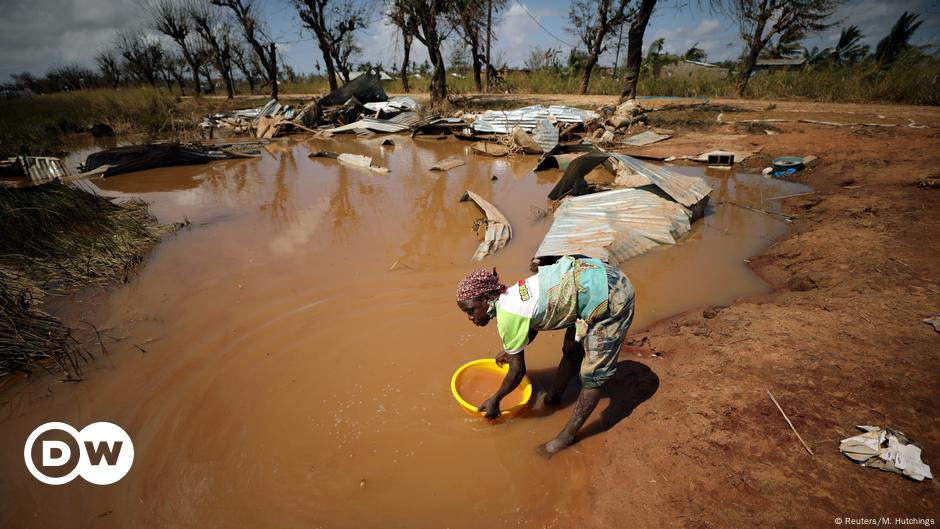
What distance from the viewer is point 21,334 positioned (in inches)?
129

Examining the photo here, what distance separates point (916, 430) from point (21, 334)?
617 cm

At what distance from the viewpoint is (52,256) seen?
15.1 feet

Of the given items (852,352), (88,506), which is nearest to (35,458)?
(88,506)

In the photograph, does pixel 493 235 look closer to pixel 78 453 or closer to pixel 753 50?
pixel 78 453

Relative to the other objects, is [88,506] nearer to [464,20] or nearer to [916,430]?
[916,430]

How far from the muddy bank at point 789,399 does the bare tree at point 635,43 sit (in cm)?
1087

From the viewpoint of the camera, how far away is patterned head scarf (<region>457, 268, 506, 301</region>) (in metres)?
2.13

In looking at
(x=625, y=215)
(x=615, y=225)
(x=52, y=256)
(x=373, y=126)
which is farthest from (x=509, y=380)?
(x=373, y=126)

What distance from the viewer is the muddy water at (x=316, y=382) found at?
7.58ft

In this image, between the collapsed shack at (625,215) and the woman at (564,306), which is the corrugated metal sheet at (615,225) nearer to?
the collapsed shack at (625,215)

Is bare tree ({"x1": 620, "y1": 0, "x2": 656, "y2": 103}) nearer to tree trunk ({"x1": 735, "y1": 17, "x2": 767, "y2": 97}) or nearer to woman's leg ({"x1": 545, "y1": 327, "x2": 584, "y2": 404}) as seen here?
tree trunk ({"x1": 735, "y1": 17, "x2": 767, "y2": 97})

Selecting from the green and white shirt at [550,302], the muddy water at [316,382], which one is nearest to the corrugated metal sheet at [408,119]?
the muddy water at [316,382]

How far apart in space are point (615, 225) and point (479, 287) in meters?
3.57

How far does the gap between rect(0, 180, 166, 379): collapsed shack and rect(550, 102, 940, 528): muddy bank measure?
4.38 meters
